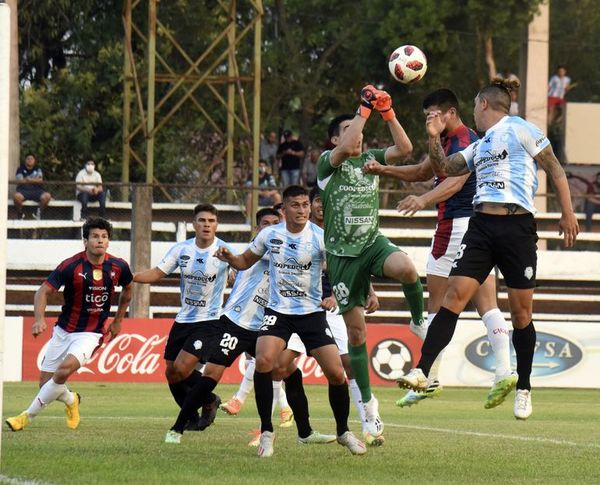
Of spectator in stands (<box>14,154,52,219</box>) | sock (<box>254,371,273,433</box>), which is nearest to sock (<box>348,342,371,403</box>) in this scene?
sock (<box>254,371,273,433</box>)

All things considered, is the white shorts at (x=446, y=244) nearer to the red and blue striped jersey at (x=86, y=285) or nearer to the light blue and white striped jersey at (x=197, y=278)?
the light blue and white striped jersey at (x=197, y=278)

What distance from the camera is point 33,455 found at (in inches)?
412

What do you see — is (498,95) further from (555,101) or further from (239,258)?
(555,101)

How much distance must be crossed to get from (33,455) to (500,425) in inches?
237

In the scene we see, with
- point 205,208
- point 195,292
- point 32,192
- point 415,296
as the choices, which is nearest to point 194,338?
point 195,292

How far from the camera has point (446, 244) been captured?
1191 cm

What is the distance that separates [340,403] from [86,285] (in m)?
3.42

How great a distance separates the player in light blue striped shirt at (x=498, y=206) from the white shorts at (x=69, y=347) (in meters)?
4.19

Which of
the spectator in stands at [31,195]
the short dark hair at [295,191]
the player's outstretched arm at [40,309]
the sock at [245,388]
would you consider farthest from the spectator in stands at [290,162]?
the short dark hair at [295,191]

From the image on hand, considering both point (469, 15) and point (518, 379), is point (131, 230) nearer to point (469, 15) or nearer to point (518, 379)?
point (469, 15)

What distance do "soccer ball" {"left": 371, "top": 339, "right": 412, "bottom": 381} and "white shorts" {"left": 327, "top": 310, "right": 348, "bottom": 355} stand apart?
7.88 metres

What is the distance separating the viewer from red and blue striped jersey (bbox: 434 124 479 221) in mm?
11547

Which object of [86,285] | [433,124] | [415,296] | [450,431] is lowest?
[450,431]

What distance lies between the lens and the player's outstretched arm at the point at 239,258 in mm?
11766
